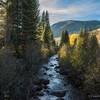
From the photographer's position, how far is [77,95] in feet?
159

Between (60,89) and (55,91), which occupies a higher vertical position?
(55,91)

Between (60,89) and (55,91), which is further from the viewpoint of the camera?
(60,89)

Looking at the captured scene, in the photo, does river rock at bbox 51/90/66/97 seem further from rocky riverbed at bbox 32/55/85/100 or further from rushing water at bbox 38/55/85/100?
rushing water at bbox 38/55/85/100

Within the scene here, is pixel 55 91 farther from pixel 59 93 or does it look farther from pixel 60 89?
pixel 60 89

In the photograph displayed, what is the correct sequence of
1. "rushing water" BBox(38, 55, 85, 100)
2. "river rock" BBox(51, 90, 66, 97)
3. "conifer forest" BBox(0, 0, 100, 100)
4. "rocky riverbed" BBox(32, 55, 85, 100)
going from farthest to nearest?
"river rock" BBox(51, 90, 66, 97)
"rushing water" BBox(38, 55, 85, 100)
"rocky riverbed" BBox(32, 55, 85, 100)
"conifer forest" BBox(0, 0, 100, 100)

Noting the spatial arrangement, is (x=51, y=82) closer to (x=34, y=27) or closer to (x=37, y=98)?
(x=34, y=27)

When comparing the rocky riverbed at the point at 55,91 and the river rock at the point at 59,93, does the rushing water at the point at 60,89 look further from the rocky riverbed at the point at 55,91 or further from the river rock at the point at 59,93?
the river rock at the point at 59,93

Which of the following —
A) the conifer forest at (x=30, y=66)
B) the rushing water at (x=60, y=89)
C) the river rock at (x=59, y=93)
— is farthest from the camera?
the river rock at (x=59, y=93)

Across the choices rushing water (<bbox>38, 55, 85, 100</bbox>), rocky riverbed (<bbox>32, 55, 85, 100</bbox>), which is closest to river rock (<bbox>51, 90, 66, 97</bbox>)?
rocky riverbed (<bbox>32, 55, 85, 100</bbox>)

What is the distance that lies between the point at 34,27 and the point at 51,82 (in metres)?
13.8

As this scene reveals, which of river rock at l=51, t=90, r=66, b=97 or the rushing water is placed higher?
river rock at l=51, t=90, r=66, b=97

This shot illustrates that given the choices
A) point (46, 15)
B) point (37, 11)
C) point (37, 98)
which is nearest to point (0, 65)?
point (37, 98)

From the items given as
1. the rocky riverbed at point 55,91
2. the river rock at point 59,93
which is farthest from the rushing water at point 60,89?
the river rock at point 59,93

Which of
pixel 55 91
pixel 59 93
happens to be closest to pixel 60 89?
pixel 55 91
